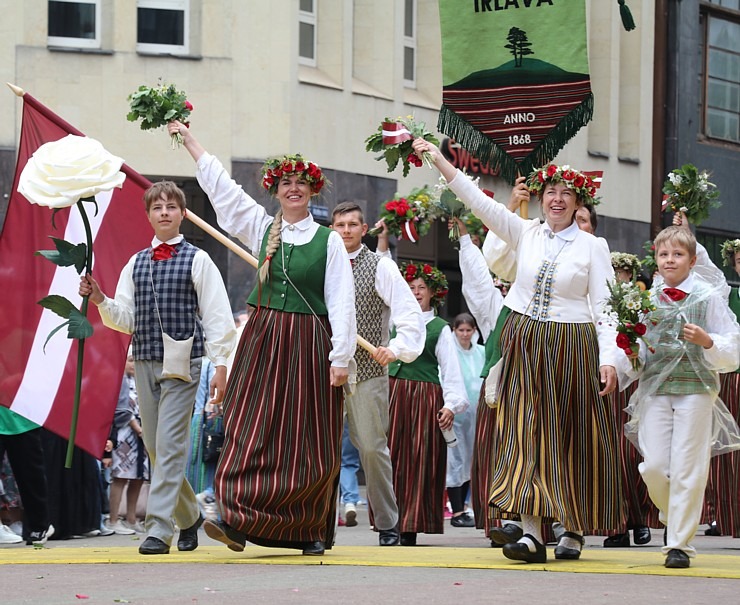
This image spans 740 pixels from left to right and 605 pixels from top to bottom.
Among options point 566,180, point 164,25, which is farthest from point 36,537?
point 164,25

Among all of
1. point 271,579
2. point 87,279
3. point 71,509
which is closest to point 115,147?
point 71,509

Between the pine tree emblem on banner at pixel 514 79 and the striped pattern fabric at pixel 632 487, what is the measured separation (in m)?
2.13

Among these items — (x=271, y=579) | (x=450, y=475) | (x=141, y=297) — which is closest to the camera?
(x=271, y=579)

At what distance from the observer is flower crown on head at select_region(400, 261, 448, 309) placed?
12914 mm

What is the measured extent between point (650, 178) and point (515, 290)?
1996 centimetres

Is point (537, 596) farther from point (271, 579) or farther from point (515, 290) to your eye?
point (515, 290)

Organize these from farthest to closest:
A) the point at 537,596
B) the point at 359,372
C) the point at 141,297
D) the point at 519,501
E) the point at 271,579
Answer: the point at 359,372 → the point at 141,297 → the point at 519,501 → the point at 271,579 → the point at 537,596

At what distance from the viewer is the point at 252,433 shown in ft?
29.9

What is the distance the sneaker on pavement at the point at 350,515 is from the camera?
14.6 meters

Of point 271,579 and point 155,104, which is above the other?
point 155,104

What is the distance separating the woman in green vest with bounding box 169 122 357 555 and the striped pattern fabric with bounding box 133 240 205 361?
1.53 feet

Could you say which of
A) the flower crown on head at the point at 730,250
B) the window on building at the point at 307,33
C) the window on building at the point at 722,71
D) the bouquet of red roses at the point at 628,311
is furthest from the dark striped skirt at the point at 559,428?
the window on building at the point at 722,71

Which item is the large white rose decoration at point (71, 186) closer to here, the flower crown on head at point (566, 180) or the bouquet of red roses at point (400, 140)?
the bouquet of red roses at point (400, 140)

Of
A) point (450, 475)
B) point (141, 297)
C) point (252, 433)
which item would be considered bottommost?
point (450, 475)
